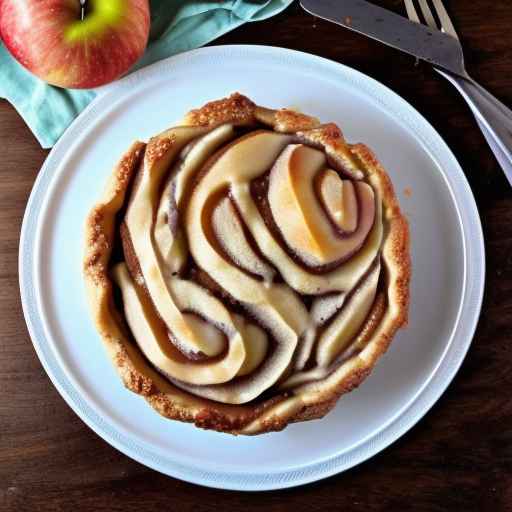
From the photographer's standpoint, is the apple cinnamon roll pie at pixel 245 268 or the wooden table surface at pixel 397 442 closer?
the apple cinnamon roll pie at pixel 245 268

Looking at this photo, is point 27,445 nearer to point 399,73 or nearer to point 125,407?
point 125,407

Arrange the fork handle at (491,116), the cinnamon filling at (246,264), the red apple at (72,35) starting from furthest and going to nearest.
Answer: the fork handle at (491,116)
the red apple at (72,35)
the cinnamon filling at (246,264)

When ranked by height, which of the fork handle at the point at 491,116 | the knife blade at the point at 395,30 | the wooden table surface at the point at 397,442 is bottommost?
the wooden table surface at the point at 397,442

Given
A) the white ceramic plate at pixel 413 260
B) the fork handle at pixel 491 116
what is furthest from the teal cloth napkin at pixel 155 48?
the fork handle at pixel 491 116

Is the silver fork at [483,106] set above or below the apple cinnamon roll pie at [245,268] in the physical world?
above

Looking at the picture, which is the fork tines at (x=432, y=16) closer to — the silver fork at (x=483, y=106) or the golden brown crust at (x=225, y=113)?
the silver fork at (x=483, y=106)

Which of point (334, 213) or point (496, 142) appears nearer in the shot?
point (334, 213)

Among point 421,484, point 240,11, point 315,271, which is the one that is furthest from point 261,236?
point 421,484

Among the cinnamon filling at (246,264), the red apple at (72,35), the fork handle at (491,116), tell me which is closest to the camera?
the cinnamon filling at (246,264)
